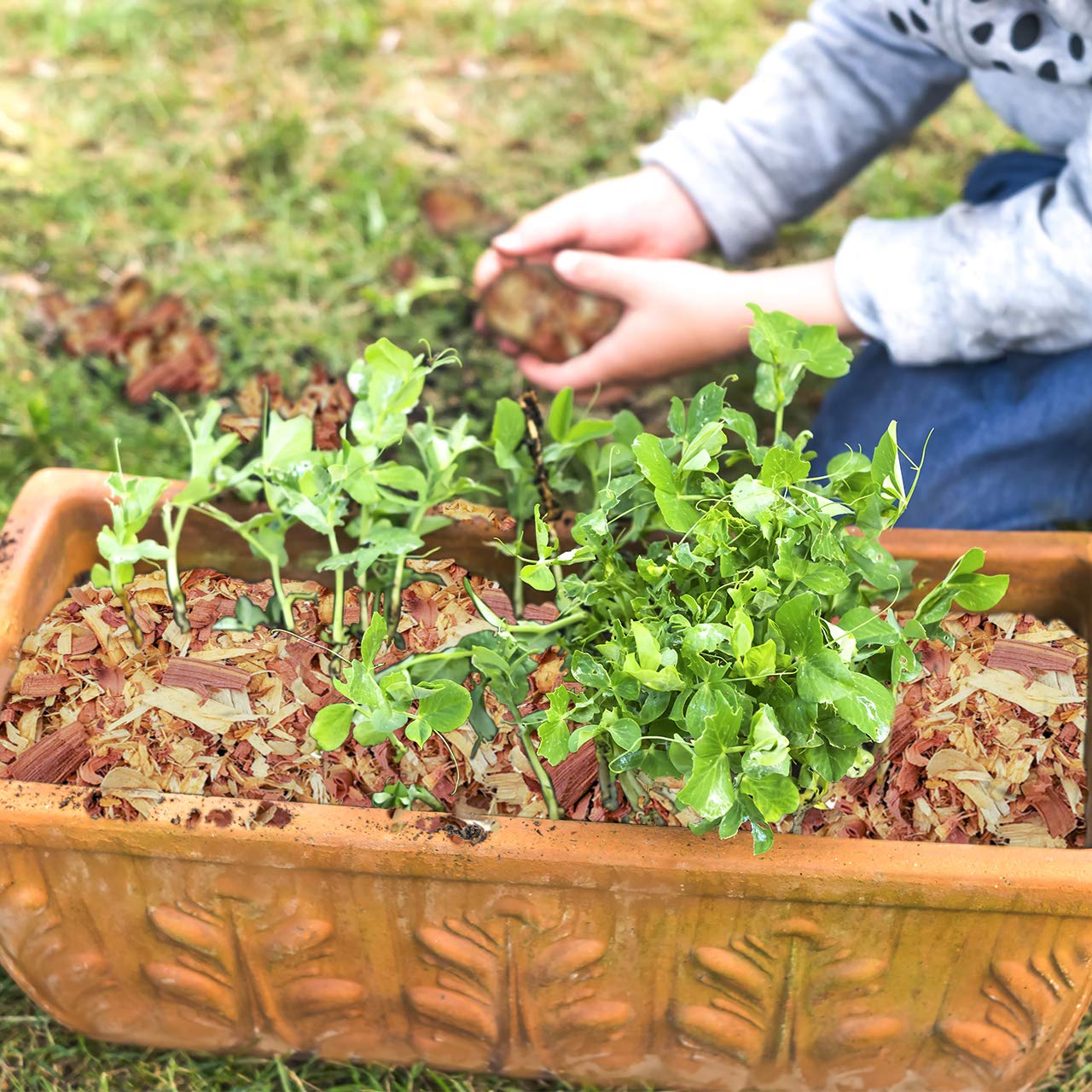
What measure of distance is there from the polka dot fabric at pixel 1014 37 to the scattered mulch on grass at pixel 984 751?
0.66 m

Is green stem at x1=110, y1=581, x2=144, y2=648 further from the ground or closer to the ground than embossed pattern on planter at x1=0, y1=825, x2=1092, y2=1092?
further from the ground

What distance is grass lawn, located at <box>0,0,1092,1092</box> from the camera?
1.90 m

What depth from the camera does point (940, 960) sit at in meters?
0.93

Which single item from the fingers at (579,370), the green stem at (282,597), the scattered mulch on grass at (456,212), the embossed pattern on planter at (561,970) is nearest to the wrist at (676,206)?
the fingers at (579,370)

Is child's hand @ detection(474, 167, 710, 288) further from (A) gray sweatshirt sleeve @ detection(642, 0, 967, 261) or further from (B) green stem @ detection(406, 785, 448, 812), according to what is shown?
(B) green stem @ detection(406, 785, 448, 812)

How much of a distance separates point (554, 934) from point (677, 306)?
0.88 m

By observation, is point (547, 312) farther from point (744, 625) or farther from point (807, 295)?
point (744, 625)

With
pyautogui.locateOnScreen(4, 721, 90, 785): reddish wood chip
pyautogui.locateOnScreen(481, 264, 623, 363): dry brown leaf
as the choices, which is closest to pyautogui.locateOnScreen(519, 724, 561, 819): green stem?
pyautogui.locateOnScreen(4, 721, 90, 785): reddish wood chip

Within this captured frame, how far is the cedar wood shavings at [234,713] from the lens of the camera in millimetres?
1003

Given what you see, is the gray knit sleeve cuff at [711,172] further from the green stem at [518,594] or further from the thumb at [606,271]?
the green stem at [518,594]

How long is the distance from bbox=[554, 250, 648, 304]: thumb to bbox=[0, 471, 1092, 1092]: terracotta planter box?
0.58 meters

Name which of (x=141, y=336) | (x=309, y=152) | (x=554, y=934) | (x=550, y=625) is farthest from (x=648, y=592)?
(x=309, y=152)

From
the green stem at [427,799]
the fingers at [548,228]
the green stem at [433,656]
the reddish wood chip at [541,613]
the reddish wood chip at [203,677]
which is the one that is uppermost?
the fingers at [548,228]

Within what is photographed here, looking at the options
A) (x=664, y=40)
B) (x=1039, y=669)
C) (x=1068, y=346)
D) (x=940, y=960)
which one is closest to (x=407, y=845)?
(x=940, y=960)
